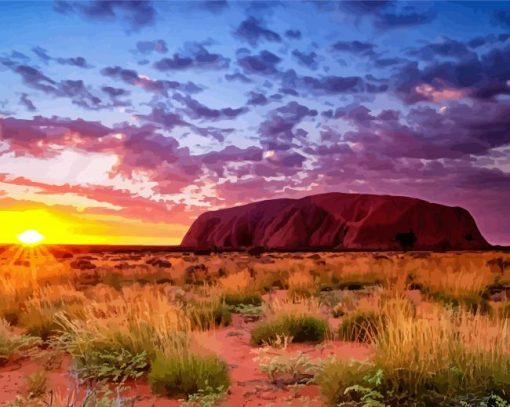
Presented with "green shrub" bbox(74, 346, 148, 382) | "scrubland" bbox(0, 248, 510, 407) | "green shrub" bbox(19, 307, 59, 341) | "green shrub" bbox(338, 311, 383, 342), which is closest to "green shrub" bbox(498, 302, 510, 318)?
"scrubland" bbox(0, 248, 510, 407)

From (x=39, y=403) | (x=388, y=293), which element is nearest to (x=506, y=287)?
(x=388, y=293)

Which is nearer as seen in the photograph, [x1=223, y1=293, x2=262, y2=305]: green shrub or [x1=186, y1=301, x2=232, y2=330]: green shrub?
[x1=186, y1=301, x2=232, y2=330]: green shrub

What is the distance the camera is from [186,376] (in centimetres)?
552

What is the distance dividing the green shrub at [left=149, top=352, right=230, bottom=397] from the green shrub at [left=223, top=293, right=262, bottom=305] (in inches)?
245

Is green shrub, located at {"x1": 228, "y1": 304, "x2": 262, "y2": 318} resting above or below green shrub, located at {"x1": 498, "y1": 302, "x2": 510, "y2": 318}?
below

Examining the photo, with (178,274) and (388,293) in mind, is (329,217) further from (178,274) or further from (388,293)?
(388,293)

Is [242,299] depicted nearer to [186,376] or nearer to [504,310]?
[504,310]

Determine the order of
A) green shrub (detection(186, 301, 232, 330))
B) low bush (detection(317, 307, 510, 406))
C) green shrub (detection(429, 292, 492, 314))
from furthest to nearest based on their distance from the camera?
green shrub (detection(429, 292, 492, 314)), green shrub (detection(186, 301, 232, 330)), low bush (detection(317, 307, 510, 406))

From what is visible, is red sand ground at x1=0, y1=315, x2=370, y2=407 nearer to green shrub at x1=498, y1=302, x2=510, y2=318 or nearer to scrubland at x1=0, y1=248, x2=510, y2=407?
scrubland at x1=0, y1=248, x2=510, y2=407

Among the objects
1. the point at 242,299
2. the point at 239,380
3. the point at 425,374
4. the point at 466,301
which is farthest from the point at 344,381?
the point at 242,299

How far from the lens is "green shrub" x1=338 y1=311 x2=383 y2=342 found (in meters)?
7.84

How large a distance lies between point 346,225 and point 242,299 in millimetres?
104619

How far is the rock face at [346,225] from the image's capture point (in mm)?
108438

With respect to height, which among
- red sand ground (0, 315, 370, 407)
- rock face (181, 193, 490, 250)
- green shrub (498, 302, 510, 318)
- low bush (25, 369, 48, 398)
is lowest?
red sand ground (0, 315, 370, 407)
